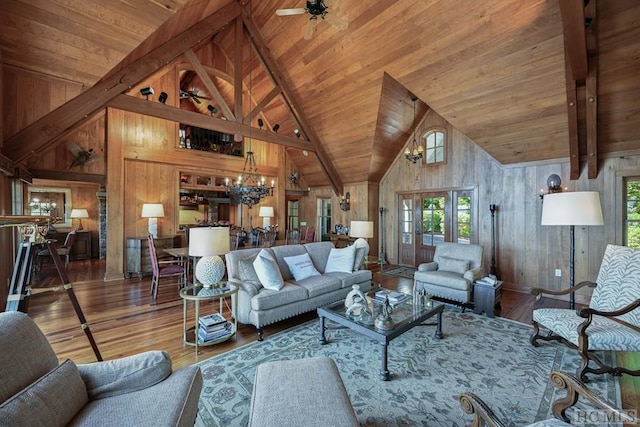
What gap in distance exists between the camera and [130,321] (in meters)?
3.44

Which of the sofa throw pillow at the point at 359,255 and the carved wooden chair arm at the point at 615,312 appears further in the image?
the sofa throw pillow at the point at 359,255

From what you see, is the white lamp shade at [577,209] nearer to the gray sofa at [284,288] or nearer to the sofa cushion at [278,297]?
the gray sofa at [284,288]

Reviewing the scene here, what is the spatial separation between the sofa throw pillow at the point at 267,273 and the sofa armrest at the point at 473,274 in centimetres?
267

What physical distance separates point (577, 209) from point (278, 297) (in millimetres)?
3439

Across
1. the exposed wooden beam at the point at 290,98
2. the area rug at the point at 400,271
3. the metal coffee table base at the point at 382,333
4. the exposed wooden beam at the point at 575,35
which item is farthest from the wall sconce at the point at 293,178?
the exposed wooden beam at the point at 575,35

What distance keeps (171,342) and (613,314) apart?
13.5 feet

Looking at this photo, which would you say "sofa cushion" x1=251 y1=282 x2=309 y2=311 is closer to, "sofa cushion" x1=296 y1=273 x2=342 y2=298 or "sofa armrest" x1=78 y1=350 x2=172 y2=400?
"sofa cushion" x1=296 y1=273 x2=342 y2=298

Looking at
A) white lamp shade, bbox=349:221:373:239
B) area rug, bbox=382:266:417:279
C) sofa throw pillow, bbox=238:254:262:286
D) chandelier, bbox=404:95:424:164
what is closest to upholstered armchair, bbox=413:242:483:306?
white lamp shade, bbox=349:221:373:239

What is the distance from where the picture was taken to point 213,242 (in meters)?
2.88

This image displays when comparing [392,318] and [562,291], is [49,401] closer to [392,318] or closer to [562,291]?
[392,318]

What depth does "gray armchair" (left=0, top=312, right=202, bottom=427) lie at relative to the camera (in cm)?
104

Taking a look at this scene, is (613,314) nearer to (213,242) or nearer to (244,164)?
(213,242)

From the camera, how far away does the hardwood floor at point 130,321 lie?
8.63ft

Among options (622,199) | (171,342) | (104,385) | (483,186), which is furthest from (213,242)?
(622,199)
